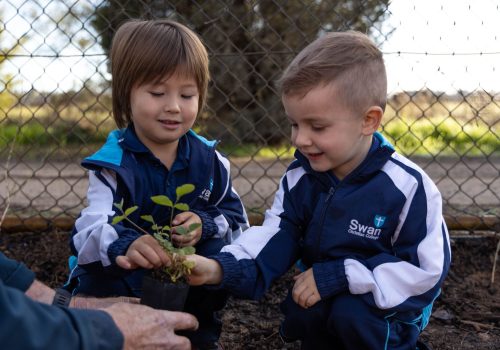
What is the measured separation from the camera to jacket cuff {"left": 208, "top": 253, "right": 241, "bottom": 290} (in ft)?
7.76

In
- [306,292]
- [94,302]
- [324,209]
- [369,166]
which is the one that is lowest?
[94,302]

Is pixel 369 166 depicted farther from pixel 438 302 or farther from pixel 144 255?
pixel 438 302

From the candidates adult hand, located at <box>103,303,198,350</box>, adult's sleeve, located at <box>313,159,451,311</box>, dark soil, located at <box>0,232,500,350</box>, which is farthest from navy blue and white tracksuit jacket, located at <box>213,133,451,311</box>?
dark soil, located at <box>0,232,500,350</box>

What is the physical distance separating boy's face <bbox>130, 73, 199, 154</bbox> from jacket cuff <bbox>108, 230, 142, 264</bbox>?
449 millimetres

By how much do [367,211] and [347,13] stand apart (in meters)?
3.96

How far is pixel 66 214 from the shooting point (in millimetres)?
4262

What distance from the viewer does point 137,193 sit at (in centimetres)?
262

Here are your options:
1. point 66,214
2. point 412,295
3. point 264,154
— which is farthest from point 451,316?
point 264,154

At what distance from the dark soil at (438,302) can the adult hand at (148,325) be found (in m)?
1.05

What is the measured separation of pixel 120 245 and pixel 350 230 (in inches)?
30.3

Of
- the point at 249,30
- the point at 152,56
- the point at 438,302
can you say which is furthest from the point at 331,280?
the point at 249,30

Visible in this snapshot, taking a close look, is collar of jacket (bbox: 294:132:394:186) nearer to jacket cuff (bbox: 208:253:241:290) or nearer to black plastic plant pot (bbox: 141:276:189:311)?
jacket cuff (bbox: 208:253:241:290)

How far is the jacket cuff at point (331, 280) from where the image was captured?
239 centimetres

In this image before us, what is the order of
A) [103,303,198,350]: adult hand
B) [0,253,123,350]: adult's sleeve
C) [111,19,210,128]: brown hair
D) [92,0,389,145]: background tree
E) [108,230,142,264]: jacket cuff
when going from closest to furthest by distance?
[0,253,123,350]: adult's sleeve < [103,303,198,350]: adult hand < [108,230,142,264]: jacket cuff < [111,19,210,128]: brown hair < [92,0,389,145]: background tree
